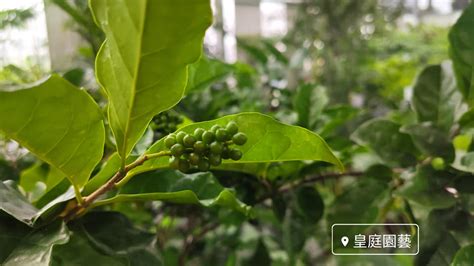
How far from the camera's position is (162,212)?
2.60 ft

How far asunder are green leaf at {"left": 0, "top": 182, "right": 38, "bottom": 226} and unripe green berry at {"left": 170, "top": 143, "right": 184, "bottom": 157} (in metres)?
0.16

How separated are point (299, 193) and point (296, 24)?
1.56 m

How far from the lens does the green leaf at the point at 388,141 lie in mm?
598

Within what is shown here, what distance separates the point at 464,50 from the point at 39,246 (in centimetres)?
54

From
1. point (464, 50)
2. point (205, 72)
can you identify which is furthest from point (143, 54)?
point (464, 50)

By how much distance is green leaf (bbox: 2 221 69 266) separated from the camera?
0.35 m

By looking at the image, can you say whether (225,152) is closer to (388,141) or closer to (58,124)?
(58,124)

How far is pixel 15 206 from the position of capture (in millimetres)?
395

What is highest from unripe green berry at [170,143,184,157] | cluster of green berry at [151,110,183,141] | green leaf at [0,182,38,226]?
unripe green berry at [170,143,184,157]

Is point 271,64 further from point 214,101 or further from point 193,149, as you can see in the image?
point 193,149

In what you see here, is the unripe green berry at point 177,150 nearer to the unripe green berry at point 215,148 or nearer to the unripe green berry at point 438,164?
the unripe green berry at point 215,148

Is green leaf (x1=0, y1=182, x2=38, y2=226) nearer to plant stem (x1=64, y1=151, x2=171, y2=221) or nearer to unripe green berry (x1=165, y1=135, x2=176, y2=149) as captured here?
plant stem (x1=64, y1=151, x2=171, y2=221)

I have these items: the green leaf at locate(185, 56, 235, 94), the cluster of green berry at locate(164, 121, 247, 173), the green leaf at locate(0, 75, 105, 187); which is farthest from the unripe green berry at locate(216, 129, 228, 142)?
the green leaf at locate(185, 56, 235, 94)

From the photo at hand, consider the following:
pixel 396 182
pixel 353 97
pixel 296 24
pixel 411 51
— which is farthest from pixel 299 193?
pixel 411 51
